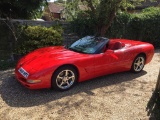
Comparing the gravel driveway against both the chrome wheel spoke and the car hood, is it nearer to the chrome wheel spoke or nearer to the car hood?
the chrome wheel spoke

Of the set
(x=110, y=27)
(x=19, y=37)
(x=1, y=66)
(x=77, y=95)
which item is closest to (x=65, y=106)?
(x=77, y=95)

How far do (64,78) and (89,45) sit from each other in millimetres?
1292

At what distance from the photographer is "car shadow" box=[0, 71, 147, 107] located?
4.33 metres

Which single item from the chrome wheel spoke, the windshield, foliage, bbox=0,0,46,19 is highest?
foliage, bbox=0,0,46,19

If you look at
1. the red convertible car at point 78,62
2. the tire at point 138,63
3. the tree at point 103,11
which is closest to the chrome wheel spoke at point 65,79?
the red convertible car at point 78,62

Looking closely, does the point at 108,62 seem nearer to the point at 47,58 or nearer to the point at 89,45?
the point at 89,45

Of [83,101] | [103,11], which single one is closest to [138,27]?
[103,11]

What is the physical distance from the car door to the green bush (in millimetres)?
2681

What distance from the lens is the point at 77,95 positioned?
466 cm

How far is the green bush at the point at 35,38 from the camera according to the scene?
7055 millimetres

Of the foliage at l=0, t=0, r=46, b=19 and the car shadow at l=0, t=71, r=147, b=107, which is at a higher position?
the foliage at l=0, t=0, r=46, b=19

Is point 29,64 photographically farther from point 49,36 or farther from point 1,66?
point 49,36

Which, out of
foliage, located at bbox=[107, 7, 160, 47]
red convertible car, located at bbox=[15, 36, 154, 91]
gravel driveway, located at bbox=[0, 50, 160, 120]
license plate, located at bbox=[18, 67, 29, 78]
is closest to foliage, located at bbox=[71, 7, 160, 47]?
foliage, located at bbox=[107, 7, 160, 47]

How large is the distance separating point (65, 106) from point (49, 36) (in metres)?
3.73
